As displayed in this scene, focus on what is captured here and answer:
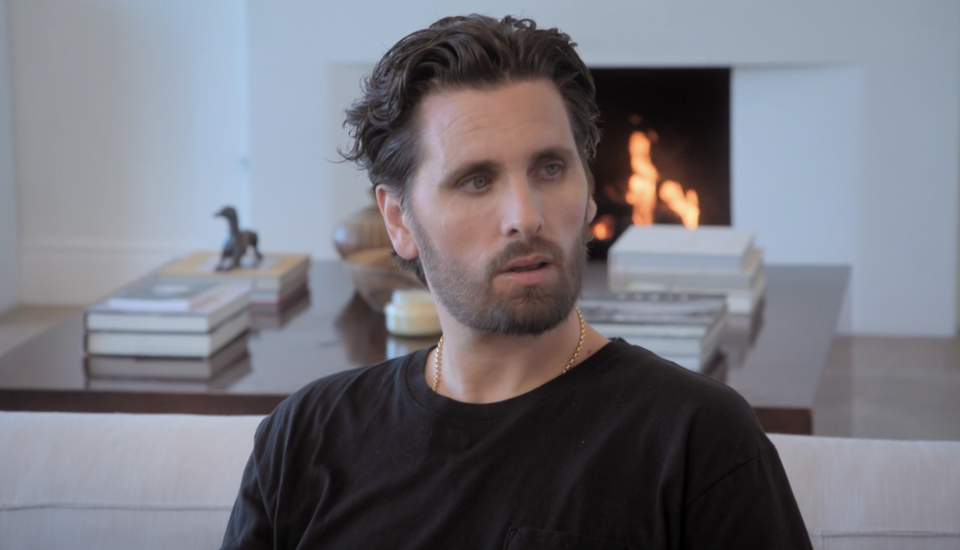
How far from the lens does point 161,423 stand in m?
1.35

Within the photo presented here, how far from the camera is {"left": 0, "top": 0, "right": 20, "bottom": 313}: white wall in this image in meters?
4.67

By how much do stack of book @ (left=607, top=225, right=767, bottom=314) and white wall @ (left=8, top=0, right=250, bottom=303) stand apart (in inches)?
111

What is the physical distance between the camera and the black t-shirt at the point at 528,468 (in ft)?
3.11

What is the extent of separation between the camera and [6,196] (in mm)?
4738

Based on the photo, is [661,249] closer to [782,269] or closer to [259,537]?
[782,269]

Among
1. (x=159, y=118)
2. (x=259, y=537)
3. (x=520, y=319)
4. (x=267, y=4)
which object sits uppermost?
(x=267, y=4)

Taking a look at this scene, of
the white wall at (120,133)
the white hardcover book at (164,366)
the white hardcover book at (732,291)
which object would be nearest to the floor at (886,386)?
the white wall at (120,133)

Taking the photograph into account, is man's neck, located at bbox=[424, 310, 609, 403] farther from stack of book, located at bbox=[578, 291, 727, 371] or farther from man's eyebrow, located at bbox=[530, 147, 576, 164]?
stack of book, located at bbox=[578, 291, 727, 371]

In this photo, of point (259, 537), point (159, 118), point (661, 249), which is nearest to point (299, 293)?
point (661, 249)

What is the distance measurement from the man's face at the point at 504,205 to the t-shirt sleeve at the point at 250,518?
0.27 metres

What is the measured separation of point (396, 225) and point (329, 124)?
3363 millimetres

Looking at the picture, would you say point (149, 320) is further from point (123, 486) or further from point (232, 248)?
point (123, 486)

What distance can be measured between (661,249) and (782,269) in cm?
60

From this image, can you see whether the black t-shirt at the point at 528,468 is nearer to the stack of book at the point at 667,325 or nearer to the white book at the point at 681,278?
the stack of book at the point at 667,325
